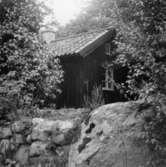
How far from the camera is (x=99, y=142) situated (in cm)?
382

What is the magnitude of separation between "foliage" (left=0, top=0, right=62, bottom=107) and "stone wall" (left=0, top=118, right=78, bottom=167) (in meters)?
1.17

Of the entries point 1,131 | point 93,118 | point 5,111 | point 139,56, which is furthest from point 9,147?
point 139,56

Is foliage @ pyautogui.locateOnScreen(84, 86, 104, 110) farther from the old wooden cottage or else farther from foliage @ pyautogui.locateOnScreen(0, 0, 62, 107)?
foliage @ pyautogui.locateOnScreen(0, 0, 62, 107)

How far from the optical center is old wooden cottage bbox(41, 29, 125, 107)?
8891 millimetres

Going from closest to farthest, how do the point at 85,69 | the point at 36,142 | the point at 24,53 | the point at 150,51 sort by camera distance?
the point at 150,51
the point at 36,142
the point at 24,53
the point at 85,69

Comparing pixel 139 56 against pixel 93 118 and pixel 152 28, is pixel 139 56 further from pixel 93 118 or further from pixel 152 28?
pixel 93 118

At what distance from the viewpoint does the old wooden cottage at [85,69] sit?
29.2 ft

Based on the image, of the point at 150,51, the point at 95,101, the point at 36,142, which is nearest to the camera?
the point at 150,51

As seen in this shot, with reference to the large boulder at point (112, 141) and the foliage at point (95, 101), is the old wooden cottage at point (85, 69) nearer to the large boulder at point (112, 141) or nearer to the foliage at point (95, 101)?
the foliage at point (95, 101)

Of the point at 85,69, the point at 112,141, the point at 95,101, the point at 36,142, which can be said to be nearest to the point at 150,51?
the point at 112,141

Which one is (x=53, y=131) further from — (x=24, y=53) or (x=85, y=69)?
(x=85, y=69)

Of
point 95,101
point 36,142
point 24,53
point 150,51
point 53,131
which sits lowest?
point 36,142

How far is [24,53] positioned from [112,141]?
3916 millimetres

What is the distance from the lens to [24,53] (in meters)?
6.50
